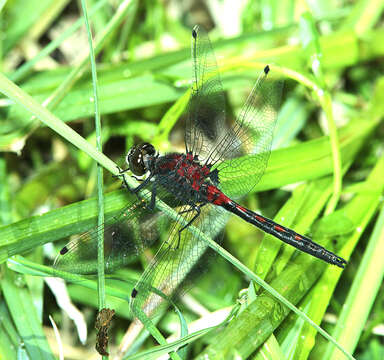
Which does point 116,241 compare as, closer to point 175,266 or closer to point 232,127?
point 175,266

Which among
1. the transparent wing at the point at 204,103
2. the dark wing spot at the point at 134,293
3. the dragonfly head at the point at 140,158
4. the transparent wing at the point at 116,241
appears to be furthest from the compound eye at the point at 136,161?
the dark wing spot at the point at 134,293

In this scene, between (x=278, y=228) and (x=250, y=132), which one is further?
(x=250, y=132)

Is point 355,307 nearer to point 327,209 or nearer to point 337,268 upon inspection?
point 337,268

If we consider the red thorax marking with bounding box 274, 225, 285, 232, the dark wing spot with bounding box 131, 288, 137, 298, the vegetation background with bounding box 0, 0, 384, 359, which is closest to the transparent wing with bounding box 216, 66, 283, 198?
the vegetation background with bounding box 0, 0, 384, 359

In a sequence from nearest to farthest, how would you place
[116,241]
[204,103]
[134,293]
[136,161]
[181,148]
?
[134,293], [116,241], [136,161], [204,103], [181,148]

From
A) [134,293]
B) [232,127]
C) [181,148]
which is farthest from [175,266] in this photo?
[181,148]

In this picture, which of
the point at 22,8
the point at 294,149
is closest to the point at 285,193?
the point at 294,149
